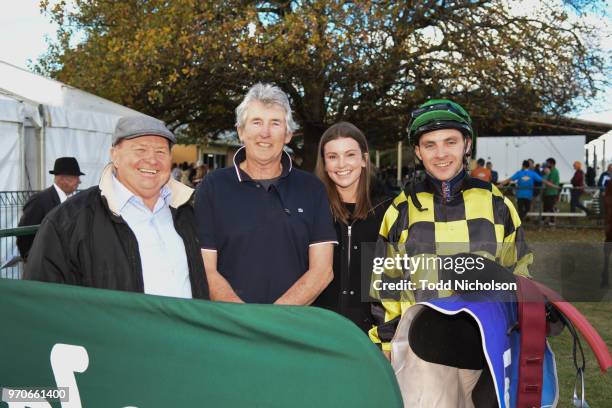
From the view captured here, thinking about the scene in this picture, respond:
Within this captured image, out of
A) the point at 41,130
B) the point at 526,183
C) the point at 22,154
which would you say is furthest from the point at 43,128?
the point at 526,183

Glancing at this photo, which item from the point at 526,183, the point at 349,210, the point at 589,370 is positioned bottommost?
the point at 589,370

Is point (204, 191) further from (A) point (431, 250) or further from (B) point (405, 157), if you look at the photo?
(B) point (405, 157)

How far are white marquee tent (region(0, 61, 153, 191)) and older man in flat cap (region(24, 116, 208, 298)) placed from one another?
731 cm

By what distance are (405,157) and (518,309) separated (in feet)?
148

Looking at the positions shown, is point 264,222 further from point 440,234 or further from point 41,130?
point 41,130

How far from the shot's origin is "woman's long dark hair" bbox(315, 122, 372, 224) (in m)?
3.07

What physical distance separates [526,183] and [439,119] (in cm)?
1529

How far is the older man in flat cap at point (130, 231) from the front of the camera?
2.32 m

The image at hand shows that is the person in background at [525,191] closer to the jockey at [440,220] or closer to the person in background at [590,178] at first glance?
the person in background at [590,178]

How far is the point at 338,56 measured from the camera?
12789 millimetres

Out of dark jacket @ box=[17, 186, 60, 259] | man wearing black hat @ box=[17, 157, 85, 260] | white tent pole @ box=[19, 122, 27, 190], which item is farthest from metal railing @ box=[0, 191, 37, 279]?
dark jacket @ box=[17, 186, 60, 259]

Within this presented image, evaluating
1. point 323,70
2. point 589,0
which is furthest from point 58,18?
point 589,0

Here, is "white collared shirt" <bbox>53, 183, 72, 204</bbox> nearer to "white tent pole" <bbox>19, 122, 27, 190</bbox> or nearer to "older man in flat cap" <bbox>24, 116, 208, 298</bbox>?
"white tent pole" <bbox>19, 122, 27, 190</bbox>

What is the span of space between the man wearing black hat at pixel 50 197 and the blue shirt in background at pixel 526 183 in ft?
40.6
